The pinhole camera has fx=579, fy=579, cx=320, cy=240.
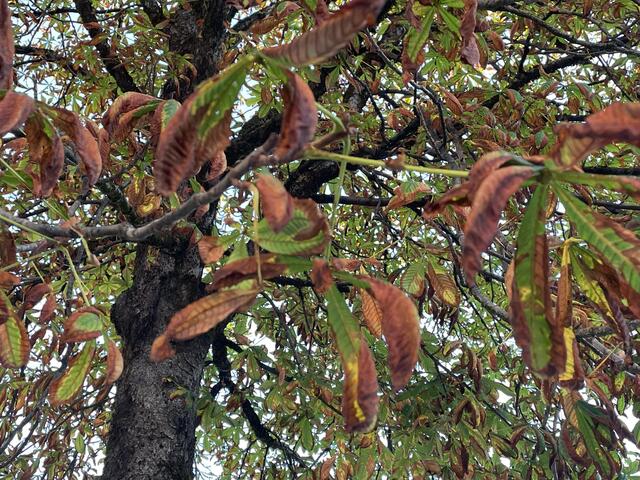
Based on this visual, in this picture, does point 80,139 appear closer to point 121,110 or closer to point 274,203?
point 121,110

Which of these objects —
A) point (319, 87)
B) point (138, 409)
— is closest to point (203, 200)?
point (138, 409)

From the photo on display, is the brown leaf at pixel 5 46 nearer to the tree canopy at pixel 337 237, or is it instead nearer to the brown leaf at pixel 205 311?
the tree canopy at pixel 337 237

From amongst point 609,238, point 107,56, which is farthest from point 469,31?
point 107,56

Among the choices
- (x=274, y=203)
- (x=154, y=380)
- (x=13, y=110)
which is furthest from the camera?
(x=154, y=380)

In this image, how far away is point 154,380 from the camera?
3002mm

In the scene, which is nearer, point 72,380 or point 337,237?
point 72,380

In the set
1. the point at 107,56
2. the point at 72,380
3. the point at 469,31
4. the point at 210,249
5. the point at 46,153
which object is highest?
the point at 107,56

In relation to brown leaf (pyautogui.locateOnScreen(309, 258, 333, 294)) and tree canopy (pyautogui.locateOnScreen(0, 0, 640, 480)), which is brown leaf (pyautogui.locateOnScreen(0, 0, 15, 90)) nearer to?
tree canopy (pyautogui.locateOnScreen(0, 0, 640, 480))

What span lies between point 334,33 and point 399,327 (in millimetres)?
376

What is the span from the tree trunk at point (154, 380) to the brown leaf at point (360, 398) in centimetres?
223

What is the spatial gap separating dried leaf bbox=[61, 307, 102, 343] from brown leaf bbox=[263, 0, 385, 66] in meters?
0.74

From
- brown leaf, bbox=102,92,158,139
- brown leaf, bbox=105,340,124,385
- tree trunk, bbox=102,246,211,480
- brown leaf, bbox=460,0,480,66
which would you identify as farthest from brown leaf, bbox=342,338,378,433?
tree trunk, bbox=102,246,211,480

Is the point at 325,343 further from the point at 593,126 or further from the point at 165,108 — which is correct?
the point at 593,126

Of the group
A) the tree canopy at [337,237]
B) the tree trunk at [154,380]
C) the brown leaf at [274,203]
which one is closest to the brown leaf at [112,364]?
the tree canopy at [337,237]
